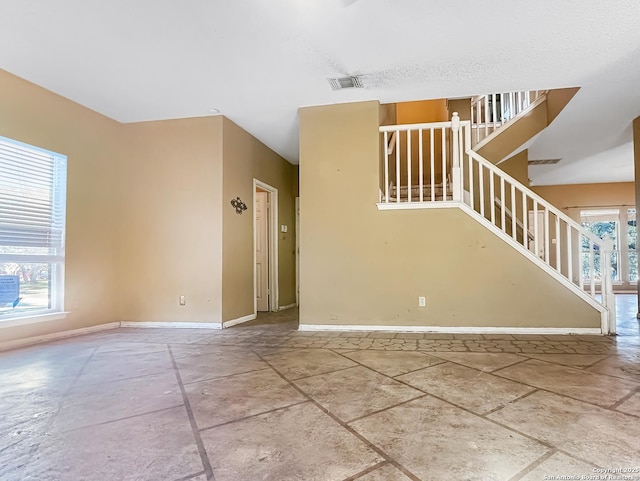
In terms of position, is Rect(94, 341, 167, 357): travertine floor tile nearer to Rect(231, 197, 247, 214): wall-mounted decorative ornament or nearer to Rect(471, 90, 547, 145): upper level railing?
Rect(231, 197, 247, 214): wall-mounted decorative ornament

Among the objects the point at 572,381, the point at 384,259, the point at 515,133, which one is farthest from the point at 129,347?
the point at 515,133

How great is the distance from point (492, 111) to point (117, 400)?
6.19 m

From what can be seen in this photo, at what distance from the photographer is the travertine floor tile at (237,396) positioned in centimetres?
197

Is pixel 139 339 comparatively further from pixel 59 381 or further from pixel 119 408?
pixel 119 408

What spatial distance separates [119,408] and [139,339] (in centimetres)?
210

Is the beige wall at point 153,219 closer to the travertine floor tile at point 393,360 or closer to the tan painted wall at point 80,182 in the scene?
the tan painted wall at point 80,182

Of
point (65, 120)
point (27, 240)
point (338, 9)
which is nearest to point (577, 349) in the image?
point (338, 9)

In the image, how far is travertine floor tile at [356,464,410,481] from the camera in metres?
1.37

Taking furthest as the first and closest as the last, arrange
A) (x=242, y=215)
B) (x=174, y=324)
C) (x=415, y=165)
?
(x=415, y=165)
(x=242, y=215)
(x=174, y=324)

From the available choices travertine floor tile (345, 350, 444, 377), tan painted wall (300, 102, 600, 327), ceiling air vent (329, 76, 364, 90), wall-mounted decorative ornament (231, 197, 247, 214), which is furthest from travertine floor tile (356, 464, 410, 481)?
wall-mounted decorative ornament (231, 197, 247, 214)

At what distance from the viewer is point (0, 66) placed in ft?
11.5

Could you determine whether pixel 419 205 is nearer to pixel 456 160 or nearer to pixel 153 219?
pixel 456 160

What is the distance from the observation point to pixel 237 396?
7.32 ft

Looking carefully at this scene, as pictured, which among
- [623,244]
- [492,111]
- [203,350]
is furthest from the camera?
[623,244]
